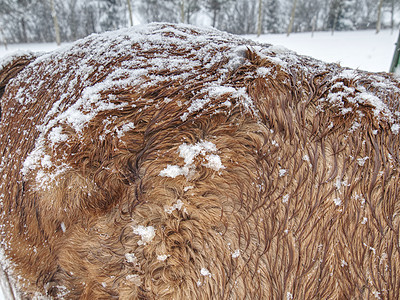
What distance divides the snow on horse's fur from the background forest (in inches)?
865

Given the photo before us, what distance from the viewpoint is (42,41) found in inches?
1005

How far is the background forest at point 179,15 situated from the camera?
984 inches

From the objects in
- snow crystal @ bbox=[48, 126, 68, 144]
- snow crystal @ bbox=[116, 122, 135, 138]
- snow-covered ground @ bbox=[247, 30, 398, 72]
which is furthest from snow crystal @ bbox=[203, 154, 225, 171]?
snow-covered ground @ bbox=[247, 30, 398, 72]

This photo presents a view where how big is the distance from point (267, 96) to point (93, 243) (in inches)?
39.2

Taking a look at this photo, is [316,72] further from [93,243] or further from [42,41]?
[42,41]

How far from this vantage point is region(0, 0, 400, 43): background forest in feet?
82.0

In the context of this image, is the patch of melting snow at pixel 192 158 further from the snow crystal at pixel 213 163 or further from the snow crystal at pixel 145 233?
the snow crystal at pixel 145 233

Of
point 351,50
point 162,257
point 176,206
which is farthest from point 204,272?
point 351,50

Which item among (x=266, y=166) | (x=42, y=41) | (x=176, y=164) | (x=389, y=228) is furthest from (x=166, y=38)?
(x=42, y=41)

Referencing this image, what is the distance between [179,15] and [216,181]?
111 ft

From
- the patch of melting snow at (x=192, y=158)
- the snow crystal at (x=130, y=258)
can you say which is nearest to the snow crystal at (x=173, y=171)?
the patch of melting snow at (x=192, y=158)

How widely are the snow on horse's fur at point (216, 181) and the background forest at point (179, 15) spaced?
72.1ft

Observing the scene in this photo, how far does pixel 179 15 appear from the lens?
1190 inches

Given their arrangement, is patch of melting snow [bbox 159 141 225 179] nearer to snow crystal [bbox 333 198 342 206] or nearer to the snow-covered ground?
snow crystal [bbox 333 198 342 206]
